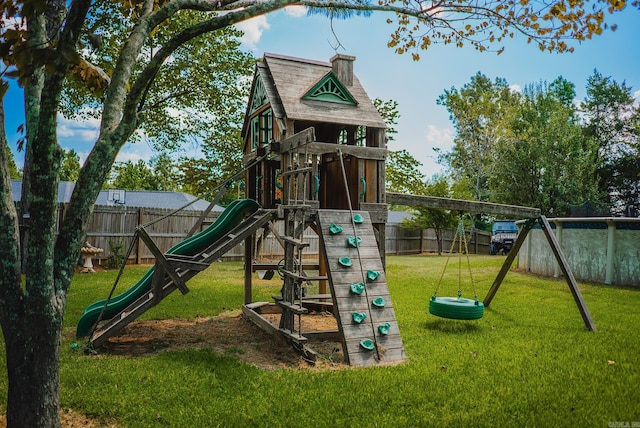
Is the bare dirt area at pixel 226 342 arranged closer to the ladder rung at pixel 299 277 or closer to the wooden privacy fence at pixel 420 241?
the ladder rung at pixel 299 277

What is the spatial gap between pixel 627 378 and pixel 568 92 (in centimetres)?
4667

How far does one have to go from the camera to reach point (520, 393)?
16.8 feet

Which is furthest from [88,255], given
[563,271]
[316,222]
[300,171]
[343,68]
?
[563,271]

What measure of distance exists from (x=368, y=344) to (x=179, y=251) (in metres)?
3.47

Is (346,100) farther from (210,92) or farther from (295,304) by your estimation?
(210,92)

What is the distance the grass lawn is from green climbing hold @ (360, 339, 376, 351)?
1.23 ft

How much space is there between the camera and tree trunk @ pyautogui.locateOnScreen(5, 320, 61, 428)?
3832 mm

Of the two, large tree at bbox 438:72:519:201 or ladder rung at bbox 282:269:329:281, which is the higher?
large tree at bbox 438:72:519:201

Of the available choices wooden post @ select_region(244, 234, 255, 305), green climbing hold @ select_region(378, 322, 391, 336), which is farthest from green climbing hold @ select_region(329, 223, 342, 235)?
wooden post @ select_region(244, 234, 255, 305)

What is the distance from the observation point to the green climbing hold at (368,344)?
6.20m

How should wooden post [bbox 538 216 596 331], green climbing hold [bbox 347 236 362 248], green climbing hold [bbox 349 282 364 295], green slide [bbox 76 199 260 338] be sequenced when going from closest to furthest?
green climbing hold [bbox 349 282 364 295] < green climbing hold [bbox 347 236 362 248] < green slide [bbox 76 199 260 338] < wooden post [bbox 538 216 596 331]

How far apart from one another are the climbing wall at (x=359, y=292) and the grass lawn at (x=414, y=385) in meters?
0.38

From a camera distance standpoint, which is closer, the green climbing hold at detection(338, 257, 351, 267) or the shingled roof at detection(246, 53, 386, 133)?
the green climbing hold at detection(338, 257, 351, 267)

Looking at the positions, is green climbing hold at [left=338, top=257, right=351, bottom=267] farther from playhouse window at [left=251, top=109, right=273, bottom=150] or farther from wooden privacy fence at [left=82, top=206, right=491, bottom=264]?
wooden privacy fence at [left=82, top=206, right=491, bottom=264]
